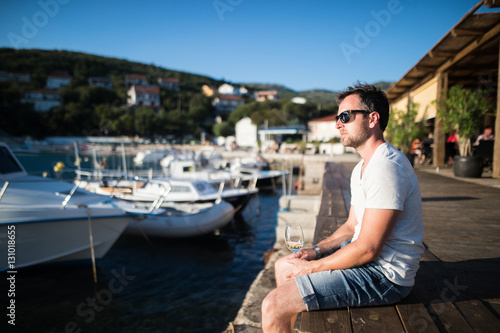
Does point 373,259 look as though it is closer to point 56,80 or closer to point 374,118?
point 374,118

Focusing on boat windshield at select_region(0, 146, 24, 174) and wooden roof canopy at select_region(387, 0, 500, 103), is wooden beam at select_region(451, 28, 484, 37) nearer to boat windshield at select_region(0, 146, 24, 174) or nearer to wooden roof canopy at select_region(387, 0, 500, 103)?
wooden roof canopy at select_region(387, 0, 500, 103)

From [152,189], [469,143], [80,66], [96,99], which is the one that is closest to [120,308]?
[152,189]

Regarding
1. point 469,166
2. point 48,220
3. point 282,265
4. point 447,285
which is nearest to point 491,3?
point 469,166

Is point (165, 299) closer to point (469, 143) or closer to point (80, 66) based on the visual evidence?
point (469, 143)

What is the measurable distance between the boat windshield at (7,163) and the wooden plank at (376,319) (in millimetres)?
9075

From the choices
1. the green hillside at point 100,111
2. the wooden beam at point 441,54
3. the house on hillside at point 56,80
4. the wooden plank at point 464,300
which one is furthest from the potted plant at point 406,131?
the house on hillside at point 56,80

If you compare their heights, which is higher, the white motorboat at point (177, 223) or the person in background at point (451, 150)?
the person in background at point (451, 150)

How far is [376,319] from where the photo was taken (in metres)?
1.71

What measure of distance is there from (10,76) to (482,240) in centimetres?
12914

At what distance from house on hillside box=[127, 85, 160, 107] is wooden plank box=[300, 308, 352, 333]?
116 metres

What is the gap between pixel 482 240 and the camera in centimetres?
327

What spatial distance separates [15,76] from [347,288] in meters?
129

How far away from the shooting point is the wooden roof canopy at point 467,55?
7.00 metres

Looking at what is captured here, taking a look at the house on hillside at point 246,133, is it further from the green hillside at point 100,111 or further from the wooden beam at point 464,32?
the wooden beam at point 464,32
